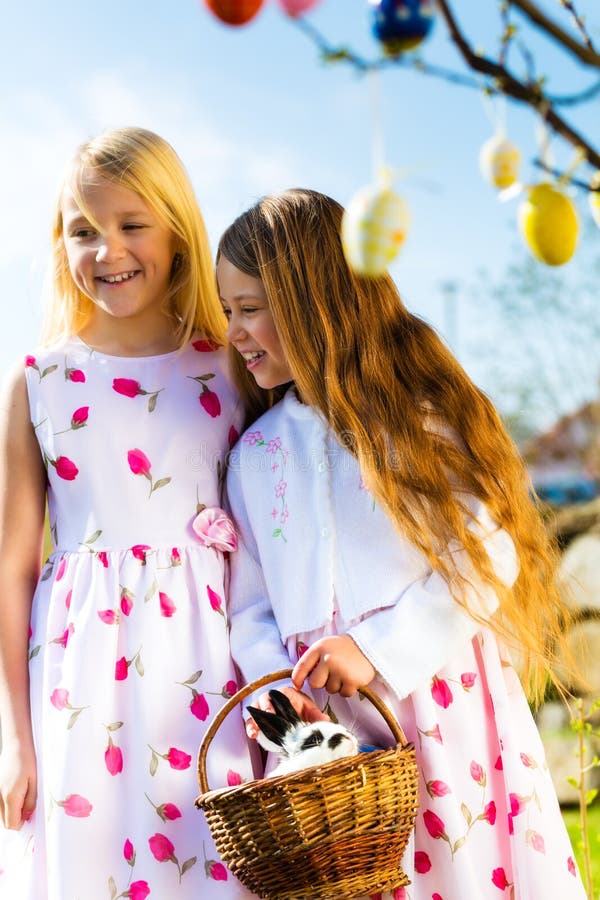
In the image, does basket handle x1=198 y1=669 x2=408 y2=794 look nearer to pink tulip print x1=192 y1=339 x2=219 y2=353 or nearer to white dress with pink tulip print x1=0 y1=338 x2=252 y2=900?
white dress with pink tulip print x1=0 y1=338 x2=252 y2=900

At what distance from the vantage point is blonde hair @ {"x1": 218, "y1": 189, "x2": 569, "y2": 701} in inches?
70.8

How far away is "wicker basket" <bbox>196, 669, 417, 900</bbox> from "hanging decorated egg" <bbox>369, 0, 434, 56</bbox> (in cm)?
104

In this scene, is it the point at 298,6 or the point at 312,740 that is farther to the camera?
the point at 312,740

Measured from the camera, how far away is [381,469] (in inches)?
71.4

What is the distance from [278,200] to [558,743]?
3.75m

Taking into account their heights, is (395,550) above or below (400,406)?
below

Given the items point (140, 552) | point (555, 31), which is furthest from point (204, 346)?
point (555, 31)

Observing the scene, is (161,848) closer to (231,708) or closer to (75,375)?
(231,708)

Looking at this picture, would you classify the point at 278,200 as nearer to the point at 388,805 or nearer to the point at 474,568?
the point at 474,568

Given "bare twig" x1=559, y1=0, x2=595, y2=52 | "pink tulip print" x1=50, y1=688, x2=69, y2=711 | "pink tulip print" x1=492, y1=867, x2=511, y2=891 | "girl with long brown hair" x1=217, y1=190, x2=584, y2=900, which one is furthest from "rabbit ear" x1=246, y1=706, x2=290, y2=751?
"bare twig" x1=559, y1=0, x2=595, y2=52

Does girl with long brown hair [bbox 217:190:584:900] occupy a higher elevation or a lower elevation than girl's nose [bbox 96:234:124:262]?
lower

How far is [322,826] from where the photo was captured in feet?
4.49

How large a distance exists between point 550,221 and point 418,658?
1.16 meters

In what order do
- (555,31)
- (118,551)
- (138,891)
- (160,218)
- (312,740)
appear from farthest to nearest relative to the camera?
(160,218) → (118,551) → (138,891) → (312,740) → (555,31)
